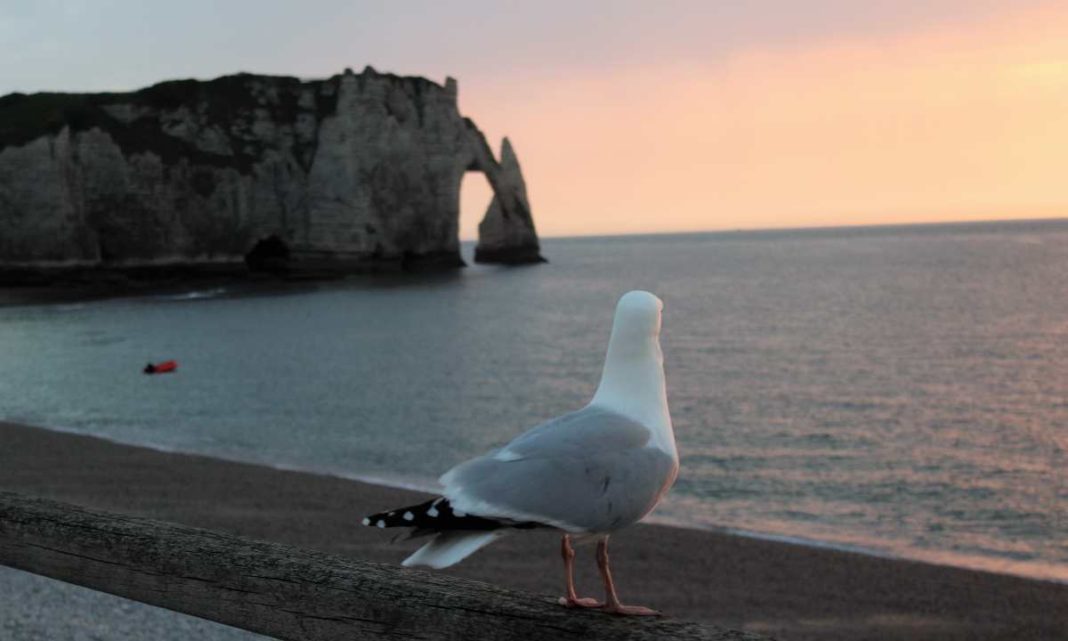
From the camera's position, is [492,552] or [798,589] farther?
[492,552]

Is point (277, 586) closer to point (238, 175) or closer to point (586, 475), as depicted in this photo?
point (586, 475)

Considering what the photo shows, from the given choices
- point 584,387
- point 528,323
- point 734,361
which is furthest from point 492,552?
point 528,323

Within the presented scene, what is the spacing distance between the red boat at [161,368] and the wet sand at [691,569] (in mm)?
15438

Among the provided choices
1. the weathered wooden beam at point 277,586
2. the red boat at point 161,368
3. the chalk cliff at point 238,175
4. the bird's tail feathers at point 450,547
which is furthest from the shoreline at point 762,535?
the chalk cliff at point 238,175

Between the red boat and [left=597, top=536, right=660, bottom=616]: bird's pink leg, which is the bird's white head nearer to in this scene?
[left=597, top=536, right=660, bottom=616]: bird's pink leg

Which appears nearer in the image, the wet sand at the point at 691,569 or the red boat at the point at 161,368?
the wet sand at the point at 691,569

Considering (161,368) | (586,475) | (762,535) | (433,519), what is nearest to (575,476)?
(586,475)

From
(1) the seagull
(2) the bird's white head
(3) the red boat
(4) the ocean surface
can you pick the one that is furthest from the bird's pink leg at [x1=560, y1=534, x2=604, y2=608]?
(3) the red boat

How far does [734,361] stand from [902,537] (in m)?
20.3

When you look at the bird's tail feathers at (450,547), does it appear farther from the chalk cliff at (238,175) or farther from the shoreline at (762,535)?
the chalk cliff at (238,175)

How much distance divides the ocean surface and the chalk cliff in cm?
990

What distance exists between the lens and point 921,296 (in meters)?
60.8

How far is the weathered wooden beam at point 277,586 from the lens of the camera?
6.66 ft

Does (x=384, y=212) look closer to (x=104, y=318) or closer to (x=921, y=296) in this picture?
(x=104, y=318)
